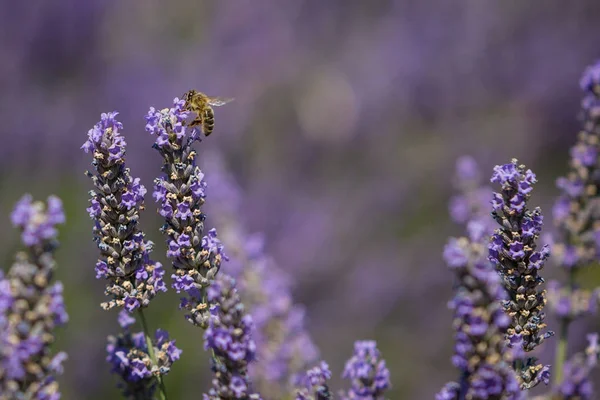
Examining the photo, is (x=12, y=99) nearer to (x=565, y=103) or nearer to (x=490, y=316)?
(x=565, y=103)

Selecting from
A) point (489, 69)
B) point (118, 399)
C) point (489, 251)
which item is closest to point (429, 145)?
point (489, 69)

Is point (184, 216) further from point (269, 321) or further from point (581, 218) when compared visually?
point (269, 321)

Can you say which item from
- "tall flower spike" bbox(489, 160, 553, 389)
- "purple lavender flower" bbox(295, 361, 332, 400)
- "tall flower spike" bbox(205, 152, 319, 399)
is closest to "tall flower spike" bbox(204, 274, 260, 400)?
"purple lavender flower" bbox(295, 361, 332, 400)

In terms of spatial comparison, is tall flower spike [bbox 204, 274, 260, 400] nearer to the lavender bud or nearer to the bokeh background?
the lavender bud

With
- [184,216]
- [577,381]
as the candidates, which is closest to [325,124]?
[184,216]

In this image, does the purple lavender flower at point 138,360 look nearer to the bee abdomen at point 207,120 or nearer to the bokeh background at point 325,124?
the bee abdomen at point 207,120

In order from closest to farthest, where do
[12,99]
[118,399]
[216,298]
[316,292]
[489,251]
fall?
[216,298] < [489,251] < [118,399] < [316,292] < [12,99]
